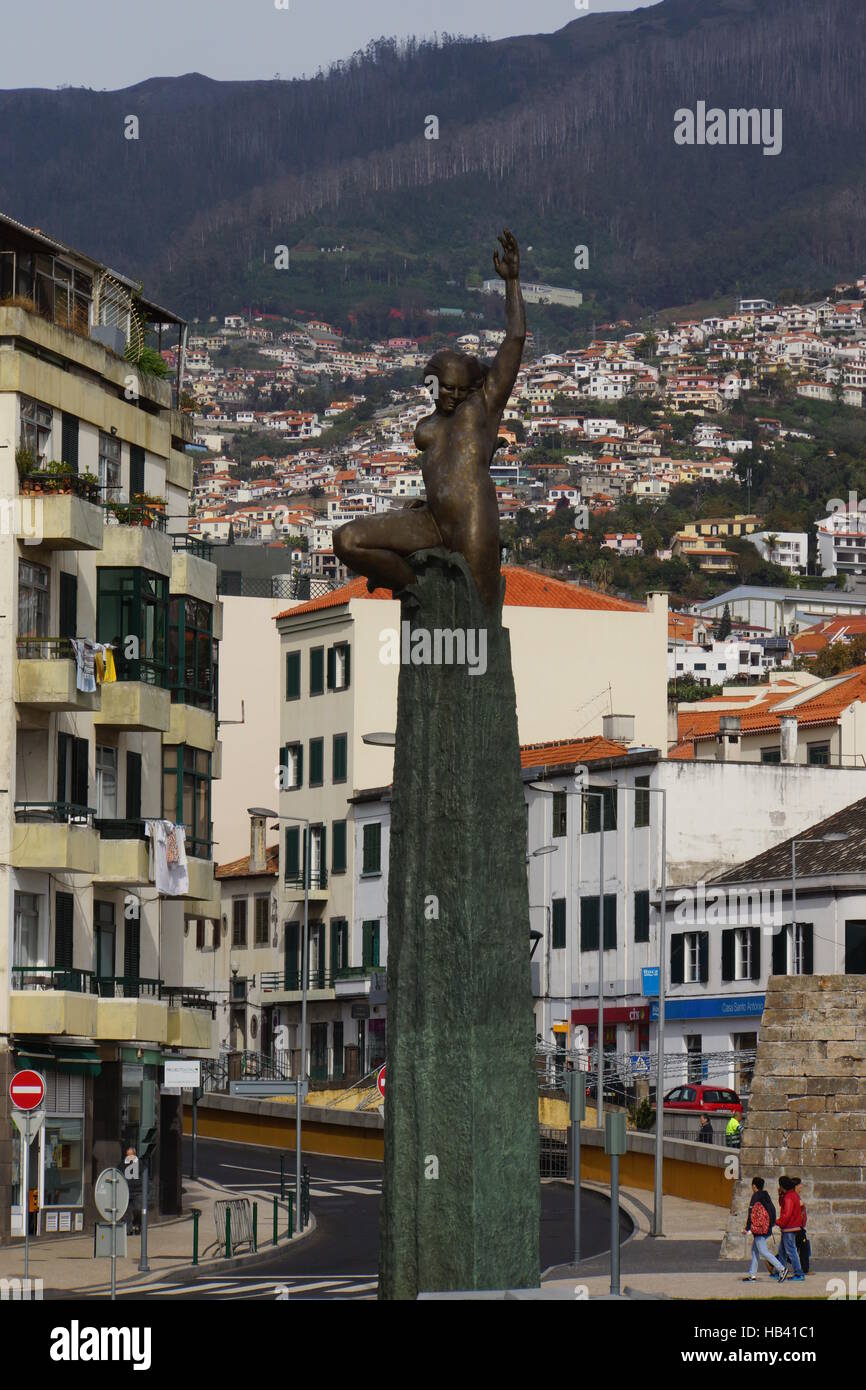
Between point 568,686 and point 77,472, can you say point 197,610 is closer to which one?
point 77,472

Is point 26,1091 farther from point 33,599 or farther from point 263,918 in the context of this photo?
point 263,918

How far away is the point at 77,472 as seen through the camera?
4947 cm

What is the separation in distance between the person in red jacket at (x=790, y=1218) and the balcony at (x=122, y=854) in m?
16.1

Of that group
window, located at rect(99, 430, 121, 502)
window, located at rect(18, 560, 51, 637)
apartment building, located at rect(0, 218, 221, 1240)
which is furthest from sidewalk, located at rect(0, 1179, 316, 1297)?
window, located at rect(99, 430, 121, 502)

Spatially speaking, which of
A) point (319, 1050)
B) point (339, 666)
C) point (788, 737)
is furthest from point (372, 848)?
point (788, 737)

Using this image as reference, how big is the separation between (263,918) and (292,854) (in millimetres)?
3277

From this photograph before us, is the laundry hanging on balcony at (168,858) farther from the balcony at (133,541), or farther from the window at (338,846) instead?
the window at (338,846)

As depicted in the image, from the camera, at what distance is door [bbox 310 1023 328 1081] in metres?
88.8

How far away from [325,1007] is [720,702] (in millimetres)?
37112

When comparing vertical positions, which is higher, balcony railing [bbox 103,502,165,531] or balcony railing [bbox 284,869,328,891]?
balcony railing [bbox 103,502,165,531]

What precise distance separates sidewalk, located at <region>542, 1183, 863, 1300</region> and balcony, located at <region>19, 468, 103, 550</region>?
15.3 metres

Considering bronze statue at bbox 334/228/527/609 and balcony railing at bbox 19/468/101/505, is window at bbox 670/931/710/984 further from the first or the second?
bronze statue at bbox 334/228/527/609

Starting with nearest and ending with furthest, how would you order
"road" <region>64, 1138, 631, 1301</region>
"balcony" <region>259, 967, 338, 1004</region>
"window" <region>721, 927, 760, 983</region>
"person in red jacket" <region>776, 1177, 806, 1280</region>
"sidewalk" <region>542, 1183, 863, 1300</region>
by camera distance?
"sidewalk" <region>542, 1183, 863, 1300</region> → "person in red jacket" <region>776, 1177, 806, 1280</region> → "road" <region>64, 1138, 631, 1301</region> → "window" <region>721, 927, 760, 983</region> → "balcony" <region>259, 967, 338, 1004</region>

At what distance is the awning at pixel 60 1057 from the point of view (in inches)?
1842
